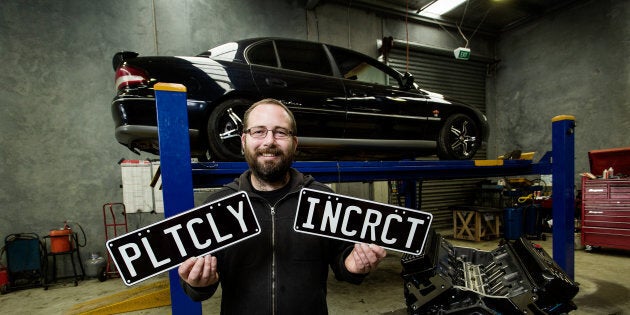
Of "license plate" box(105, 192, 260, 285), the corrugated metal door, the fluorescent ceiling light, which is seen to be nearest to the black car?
"license plate" box(105, 192, 260, 285)

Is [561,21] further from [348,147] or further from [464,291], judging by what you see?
[464,291]

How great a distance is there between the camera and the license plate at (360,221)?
911 millimetres

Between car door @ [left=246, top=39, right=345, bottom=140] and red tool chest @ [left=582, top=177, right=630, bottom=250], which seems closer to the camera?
car door @ [left=246, top=39, right=345, bottom=140]

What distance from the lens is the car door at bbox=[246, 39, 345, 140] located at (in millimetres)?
2553

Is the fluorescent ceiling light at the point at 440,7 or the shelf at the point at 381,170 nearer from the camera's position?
the shelf at the point at 381,170

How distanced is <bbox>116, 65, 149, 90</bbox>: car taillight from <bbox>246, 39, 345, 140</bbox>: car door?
86 centimetres

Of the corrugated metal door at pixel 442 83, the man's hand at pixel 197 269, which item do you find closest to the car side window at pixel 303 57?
the man's hand at pixel 197 269

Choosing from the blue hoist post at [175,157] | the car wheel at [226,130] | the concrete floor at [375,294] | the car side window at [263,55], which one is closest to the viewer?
the blue hoist post at [175,157]

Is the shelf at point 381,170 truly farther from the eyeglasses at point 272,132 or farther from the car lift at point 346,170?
the eyeglasses at point 272,132

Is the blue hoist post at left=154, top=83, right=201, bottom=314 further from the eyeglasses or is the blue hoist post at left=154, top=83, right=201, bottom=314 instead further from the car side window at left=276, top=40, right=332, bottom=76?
the car side window at left=276, top=40, right=332, bottom=76

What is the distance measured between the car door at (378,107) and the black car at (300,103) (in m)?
0.01

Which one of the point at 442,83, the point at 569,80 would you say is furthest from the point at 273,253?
the point at 569,80

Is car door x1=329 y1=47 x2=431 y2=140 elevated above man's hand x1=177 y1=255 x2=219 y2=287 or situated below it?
above

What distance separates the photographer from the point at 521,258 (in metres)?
2.34
